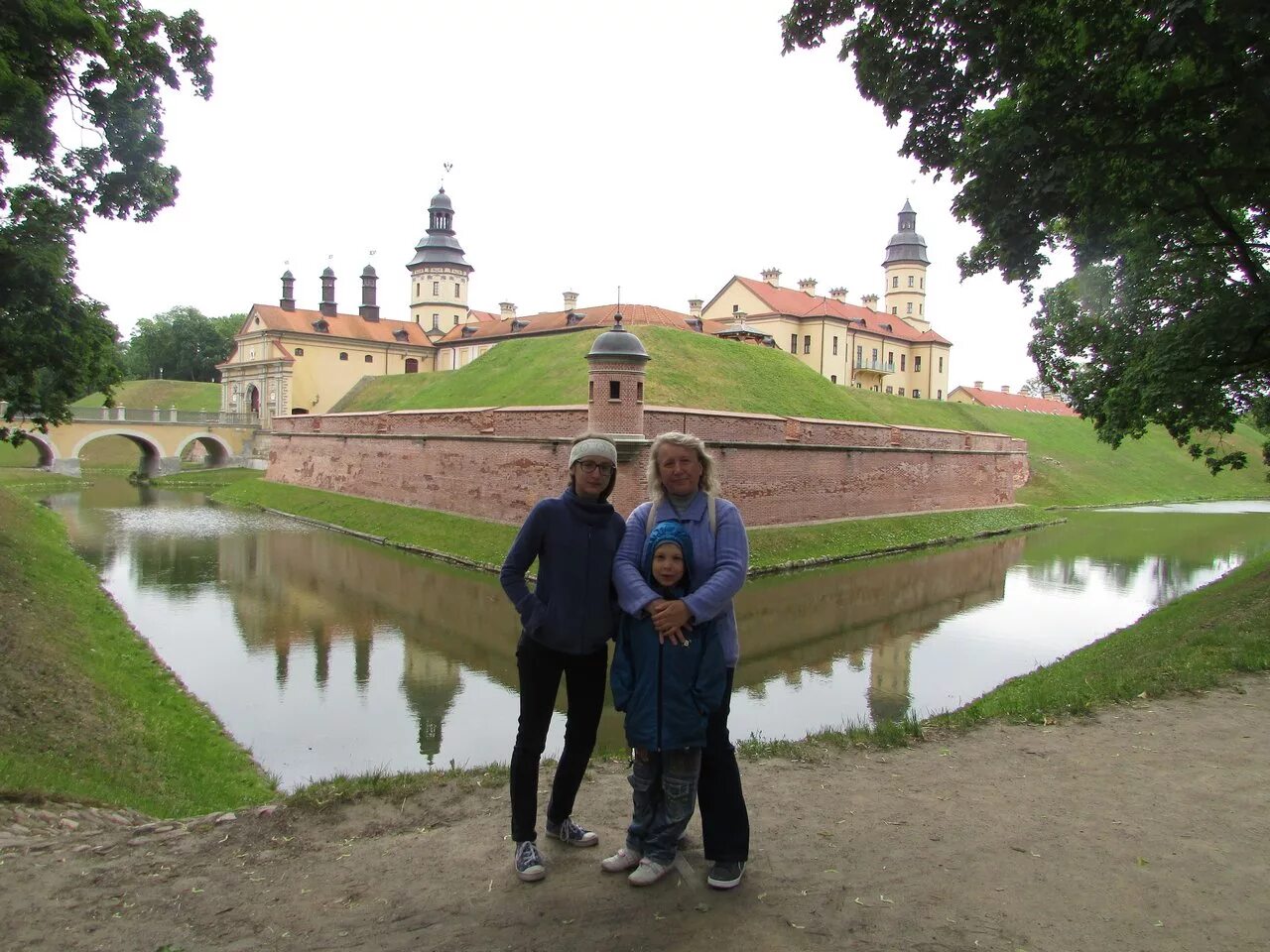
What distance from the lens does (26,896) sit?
11.6 ft

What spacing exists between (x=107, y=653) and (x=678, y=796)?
30.7 ft

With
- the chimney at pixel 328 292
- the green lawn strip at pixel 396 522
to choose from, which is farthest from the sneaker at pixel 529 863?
the chimney at pixel 328 292

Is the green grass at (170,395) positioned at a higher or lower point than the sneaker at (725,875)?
higher

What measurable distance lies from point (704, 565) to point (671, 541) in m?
0.18

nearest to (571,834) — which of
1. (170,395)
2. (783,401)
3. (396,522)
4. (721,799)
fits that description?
(721,799)

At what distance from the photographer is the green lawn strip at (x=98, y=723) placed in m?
5.96

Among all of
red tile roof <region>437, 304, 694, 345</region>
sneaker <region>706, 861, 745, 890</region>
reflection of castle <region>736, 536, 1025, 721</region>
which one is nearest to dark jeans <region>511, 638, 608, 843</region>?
sneaker <region>706, 861, 745, 890</region>

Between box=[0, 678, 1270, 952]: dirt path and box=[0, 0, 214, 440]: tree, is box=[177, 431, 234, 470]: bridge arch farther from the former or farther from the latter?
box=[0, 678, 1270, 952]: dirt path

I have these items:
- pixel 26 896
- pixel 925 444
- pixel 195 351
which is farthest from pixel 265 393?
pixel 26 896

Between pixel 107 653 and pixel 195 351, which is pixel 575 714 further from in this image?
pixel 195 351

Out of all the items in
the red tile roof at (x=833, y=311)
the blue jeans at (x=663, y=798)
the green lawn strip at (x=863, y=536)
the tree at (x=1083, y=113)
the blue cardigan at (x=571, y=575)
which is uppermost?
the red tile roof at (x=833, y=311)

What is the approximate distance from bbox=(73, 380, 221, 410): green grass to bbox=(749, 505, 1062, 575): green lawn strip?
4774cm

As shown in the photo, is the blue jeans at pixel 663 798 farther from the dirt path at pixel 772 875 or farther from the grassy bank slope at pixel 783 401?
the grassy bank slope at pixel 783 401

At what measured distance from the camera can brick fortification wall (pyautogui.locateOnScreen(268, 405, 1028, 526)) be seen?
19750 millimetres
